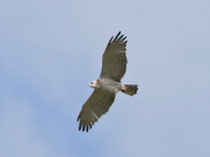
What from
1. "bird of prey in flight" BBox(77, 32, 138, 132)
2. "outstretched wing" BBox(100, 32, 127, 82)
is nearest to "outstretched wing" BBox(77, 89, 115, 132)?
"bird of prey in flight" BBox(77, 32, 138, 132)

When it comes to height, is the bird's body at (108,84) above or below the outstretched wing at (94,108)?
above

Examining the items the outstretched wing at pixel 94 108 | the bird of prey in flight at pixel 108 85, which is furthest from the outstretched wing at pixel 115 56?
the outstretched wing at pixel 94 108

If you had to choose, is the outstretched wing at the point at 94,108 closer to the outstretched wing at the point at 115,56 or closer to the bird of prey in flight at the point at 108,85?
the bird of prey in flight at the point at 108,85

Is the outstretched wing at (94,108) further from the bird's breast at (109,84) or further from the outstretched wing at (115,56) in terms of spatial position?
the outstretched wing at (115,56)

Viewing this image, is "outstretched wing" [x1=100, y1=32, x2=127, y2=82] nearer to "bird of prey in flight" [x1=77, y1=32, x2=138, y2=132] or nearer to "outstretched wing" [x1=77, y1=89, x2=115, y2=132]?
"bird of prey in flight" [x1=77, y1=32, x2=138, y2=132]

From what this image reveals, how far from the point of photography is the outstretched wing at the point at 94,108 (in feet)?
63.8

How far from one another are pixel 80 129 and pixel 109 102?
1478mm

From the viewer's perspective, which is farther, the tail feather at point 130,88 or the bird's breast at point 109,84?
the tail feather at point 130,88

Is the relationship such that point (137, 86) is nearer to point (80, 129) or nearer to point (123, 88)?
point (123, 88)

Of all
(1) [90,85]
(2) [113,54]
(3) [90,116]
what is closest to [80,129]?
(3) [90,116]

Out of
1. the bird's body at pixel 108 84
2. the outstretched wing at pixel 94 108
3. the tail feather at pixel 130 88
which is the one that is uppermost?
the tail feather at pixel 130 88

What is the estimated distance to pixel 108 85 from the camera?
750 inches

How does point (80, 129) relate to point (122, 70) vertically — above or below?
below

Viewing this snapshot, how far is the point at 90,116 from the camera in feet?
65.6
